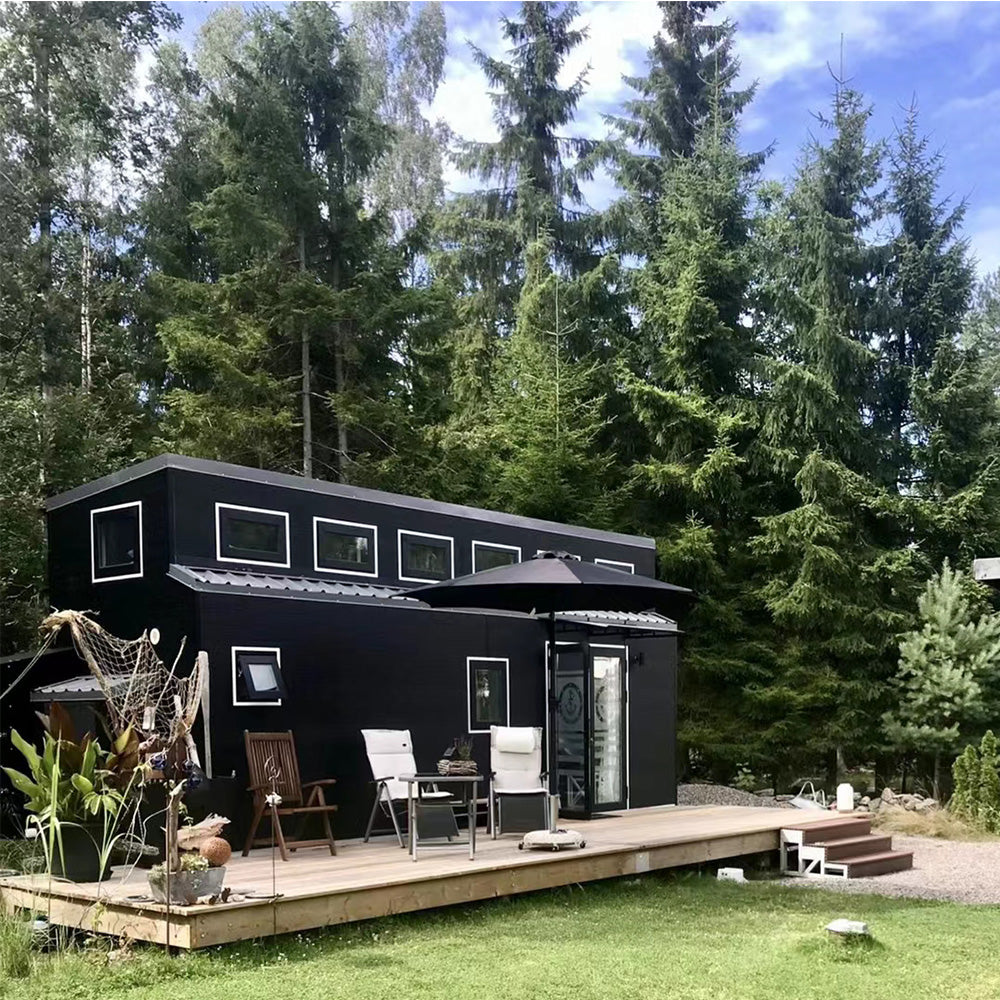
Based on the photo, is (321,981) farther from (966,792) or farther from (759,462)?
(759,462)

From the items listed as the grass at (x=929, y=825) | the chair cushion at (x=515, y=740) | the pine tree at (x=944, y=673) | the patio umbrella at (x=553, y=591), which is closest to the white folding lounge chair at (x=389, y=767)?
the chair cushion at (x=515, y=740)

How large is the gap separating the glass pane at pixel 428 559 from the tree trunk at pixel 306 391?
660 centimetres

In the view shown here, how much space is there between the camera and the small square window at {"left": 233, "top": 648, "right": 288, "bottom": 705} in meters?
8.09

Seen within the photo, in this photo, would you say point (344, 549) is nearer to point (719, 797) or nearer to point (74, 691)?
point (74, 691)

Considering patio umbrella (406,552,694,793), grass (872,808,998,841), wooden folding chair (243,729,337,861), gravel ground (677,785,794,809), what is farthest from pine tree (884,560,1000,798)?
→ wooden folding chair (243,729,337,861)

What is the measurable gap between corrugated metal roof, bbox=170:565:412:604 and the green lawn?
2867 millimetres

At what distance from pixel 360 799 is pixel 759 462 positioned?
10.8 meters

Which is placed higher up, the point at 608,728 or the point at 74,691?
the point at 74,691

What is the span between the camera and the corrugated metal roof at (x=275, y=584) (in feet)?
26.6

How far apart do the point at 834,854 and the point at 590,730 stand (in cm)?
243

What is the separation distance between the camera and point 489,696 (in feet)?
33.4

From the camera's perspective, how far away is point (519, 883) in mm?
6855

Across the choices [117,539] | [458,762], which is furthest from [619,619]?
[117,539]

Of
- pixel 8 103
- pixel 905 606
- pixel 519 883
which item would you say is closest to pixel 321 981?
pixel 519 883
